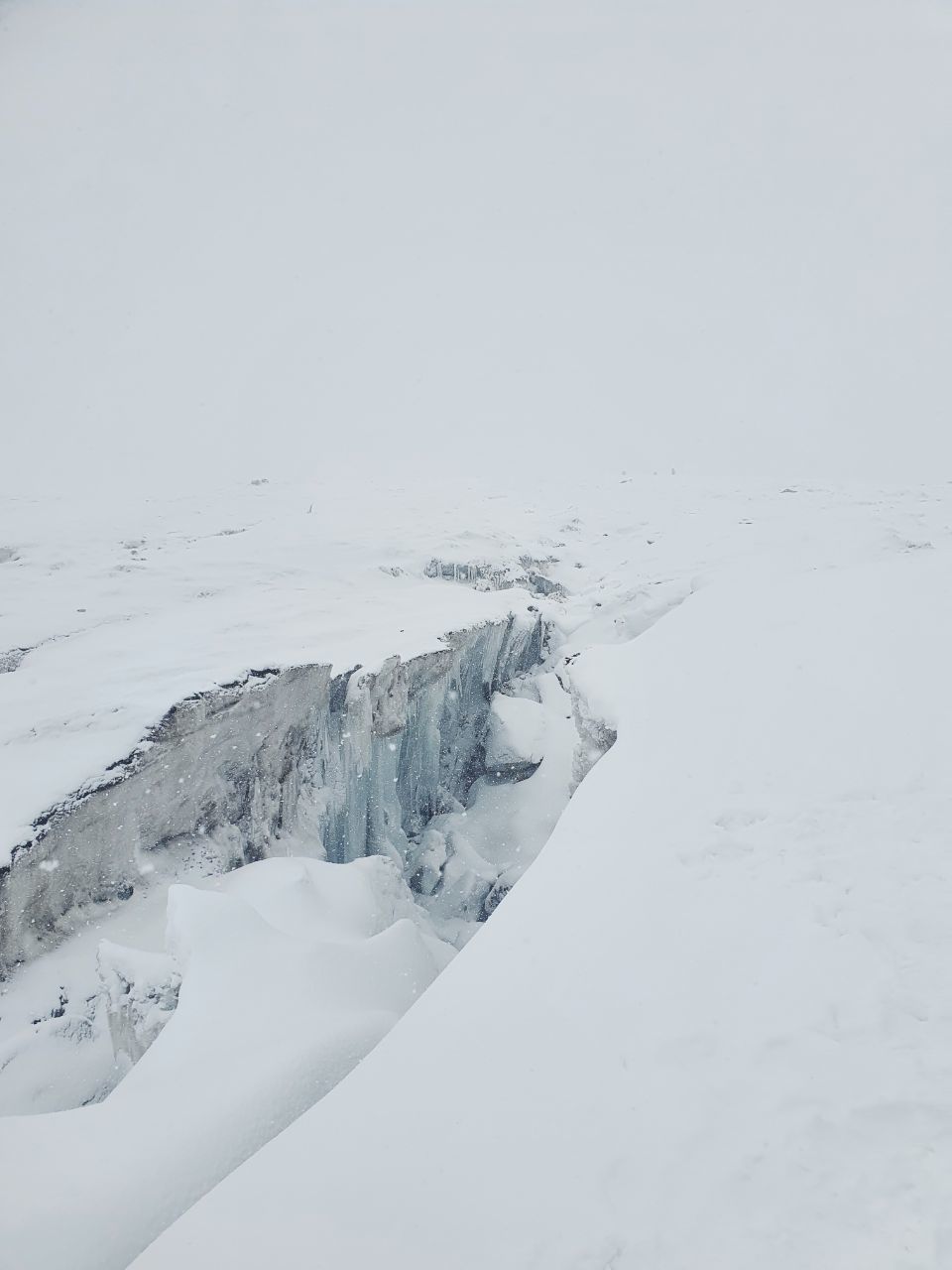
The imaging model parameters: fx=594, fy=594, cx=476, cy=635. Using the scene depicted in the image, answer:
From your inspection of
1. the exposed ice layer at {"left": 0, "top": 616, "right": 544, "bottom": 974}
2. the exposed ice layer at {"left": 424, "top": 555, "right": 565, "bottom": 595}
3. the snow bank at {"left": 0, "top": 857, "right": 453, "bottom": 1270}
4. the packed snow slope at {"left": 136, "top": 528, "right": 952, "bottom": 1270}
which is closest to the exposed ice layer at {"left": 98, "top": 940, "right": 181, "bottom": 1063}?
the snow bank at {"left": 0, "top": 857, "right": 453, "bottom": 1270}

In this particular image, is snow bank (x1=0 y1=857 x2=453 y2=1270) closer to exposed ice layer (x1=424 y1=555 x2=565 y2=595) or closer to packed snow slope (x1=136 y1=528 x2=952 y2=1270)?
packed snow slope (x1=136 y1=528 x2=952 y2=1270)

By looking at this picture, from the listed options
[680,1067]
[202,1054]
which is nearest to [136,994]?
[202,1054]

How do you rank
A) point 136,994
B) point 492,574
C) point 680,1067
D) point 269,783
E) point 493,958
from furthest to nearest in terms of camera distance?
point 492,574
point 269,783
point 136,994
point 493,958
point 680,1067

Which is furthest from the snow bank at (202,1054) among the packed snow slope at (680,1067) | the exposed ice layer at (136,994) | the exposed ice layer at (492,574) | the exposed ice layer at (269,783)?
the exposed ice layer at (492,574)

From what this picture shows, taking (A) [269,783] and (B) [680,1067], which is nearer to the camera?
(B) [680,1067]

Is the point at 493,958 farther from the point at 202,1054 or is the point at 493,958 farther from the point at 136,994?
the point at 136,994

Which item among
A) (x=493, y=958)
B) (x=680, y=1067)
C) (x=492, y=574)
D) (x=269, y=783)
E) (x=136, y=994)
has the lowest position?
(x=136, y=994)

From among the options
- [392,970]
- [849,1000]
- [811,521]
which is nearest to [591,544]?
[811,521]

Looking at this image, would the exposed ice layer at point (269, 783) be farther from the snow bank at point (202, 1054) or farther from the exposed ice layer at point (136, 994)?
the exposed ice layer at point (136, 994)
